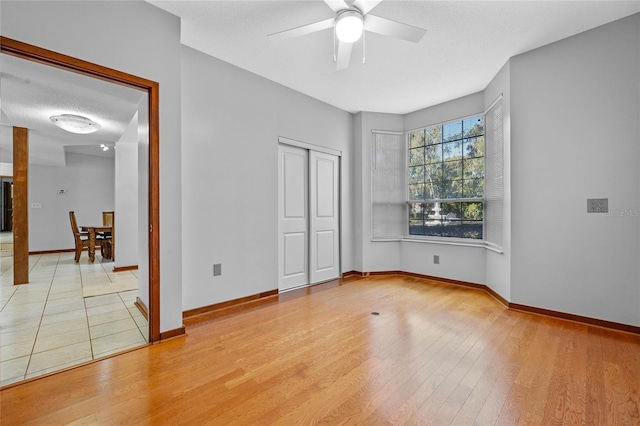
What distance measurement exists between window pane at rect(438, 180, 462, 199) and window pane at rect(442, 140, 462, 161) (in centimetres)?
36

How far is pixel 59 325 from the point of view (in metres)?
2.83

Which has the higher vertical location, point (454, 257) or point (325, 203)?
point (325, 203)

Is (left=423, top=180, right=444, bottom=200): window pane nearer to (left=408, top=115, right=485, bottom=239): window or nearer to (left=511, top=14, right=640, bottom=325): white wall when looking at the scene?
(left=408, top=115, right=485, bottom=239): window

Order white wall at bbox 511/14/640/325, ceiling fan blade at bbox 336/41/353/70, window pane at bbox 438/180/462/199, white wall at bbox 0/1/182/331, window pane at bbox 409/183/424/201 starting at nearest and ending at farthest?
white wall at bbox 0/1/182/331, ceiling fan blade at bbox 336/41/353/70, white wall at bbox 511/14/640/325, window pane at bbox 438/180/462/199, window pane at bbox 409/183/424/201

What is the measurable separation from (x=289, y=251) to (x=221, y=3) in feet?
9.60

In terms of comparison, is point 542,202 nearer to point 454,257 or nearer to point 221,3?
point 454,257

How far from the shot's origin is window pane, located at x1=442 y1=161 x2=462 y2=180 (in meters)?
4.42

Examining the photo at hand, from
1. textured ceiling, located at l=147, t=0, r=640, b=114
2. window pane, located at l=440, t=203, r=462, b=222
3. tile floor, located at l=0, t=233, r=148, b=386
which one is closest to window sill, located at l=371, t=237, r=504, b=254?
window pane, located at l=440, t=203, r=462, b=222

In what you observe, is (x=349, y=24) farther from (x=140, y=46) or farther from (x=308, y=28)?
(x=140, y=46)

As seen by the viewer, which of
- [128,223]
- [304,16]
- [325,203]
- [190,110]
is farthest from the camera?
[128,223]

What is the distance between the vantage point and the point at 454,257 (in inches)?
175

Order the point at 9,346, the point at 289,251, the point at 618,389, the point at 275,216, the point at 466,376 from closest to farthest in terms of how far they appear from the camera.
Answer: the point at 618,389 → the point at 466,376 → the point at 9,346 → the point at 275,216 → the point at 289,251

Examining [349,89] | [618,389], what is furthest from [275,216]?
[618,389]

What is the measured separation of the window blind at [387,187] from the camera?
5.04m
